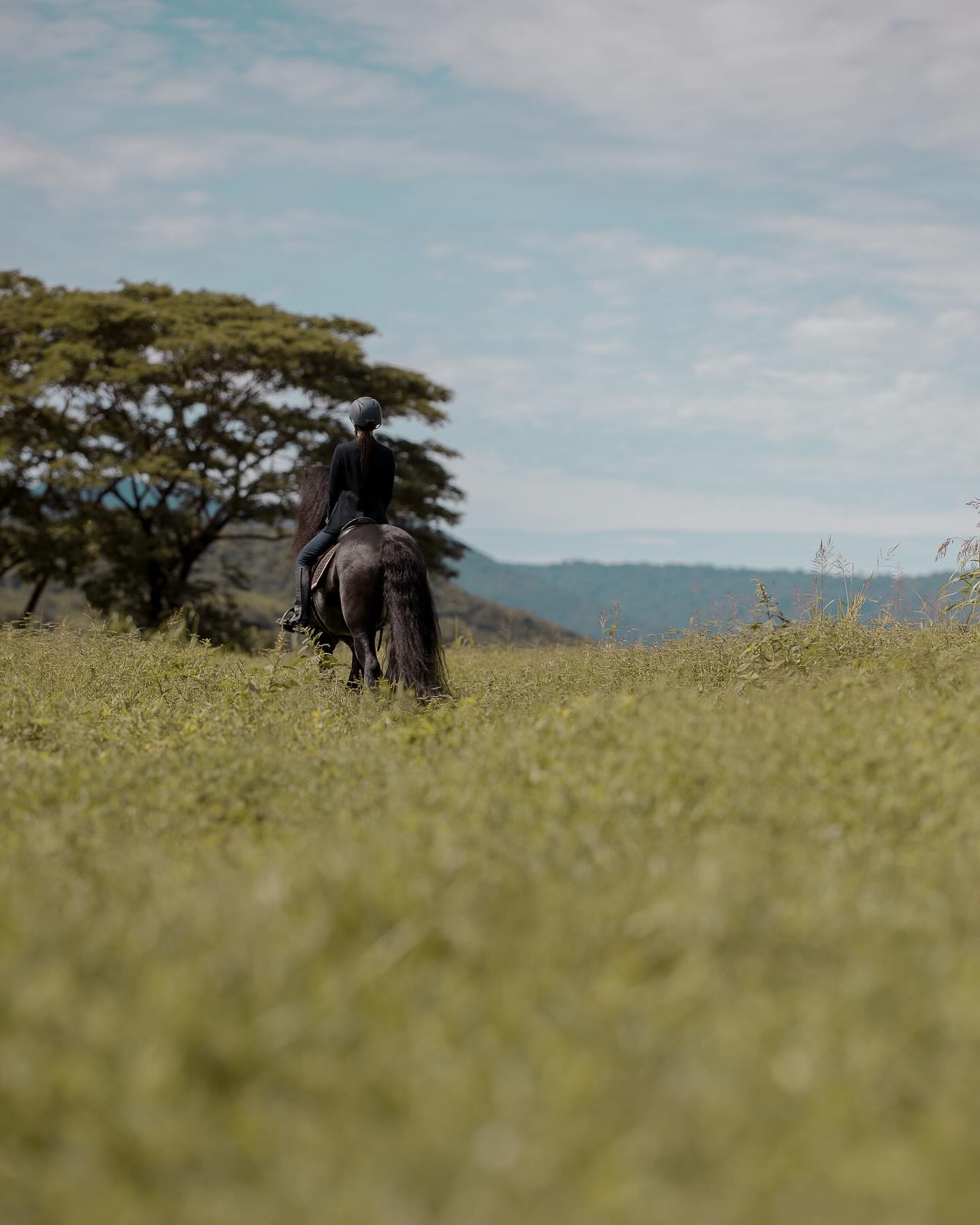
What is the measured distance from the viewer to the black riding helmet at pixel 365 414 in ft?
38.5

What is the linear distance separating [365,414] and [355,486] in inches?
29.1

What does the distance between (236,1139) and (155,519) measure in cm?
3079

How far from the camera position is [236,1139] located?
2.66 metres

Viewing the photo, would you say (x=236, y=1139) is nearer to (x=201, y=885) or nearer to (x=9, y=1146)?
(x=9, y=1146)

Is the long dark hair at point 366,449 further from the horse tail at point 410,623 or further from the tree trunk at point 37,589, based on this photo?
the tree trunk at point 37,589

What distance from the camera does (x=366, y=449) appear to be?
1172cm

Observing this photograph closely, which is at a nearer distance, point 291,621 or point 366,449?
point 366,449

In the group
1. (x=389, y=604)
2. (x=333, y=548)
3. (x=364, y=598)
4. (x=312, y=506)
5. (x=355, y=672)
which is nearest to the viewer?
(x=389, y=604)

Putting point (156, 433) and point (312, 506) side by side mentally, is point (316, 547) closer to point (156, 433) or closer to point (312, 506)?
point (312, 506)

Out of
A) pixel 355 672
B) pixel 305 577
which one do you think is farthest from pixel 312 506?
pixel 355 672

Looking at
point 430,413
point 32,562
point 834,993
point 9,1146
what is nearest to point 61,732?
point 9,1146

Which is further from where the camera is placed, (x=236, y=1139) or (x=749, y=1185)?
(x=236, y=1139)

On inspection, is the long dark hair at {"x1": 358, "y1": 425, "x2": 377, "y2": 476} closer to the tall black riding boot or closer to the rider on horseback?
the rider on horseback

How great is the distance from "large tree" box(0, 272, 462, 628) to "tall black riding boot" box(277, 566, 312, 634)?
723 inches
